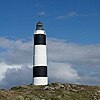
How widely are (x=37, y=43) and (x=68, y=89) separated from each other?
512 inches

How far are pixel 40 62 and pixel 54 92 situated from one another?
9461 mm

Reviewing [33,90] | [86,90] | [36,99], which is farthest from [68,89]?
[36,99]

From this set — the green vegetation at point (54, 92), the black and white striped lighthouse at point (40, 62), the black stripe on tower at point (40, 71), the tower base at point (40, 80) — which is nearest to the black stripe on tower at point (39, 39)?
the black and white striped lighthouse at point (40, 62)

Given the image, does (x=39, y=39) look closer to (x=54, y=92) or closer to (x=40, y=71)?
(x=40, y=71)

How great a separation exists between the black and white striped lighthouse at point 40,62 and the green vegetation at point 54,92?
6.71ft

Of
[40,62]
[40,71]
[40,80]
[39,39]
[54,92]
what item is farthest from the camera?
[39,39]

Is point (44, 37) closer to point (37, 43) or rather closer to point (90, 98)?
point (37, 43)

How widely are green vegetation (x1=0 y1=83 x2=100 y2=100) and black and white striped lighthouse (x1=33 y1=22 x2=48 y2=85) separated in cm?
204

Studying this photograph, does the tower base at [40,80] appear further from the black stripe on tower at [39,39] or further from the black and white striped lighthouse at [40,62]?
the black stripe on tower at [39,39]

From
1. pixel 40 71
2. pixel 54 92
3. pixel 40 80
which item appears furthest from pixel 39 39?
pixel 54 92

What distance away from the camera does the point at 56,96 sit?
71.4m

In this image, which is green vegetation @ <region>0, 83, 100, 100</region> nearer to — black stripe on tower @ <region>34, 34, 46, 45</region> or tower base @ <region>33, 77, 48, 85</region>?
tower base @ <region>33, 77, 48, 85</region>

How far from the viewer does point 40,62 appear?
8138 centimetres

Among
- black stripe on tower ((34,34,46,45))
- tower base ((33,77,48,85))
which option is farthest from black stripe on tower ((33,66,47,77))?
black stripe on tower ((34,34,46,45))
